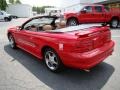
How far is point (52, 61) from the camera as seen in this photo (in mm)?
4531

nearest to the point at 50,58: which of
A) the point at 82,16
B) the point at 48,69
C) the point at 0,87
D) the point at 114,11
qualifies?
the point at 48,69

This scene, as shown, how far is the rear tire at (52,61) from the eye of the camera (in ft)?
14.0

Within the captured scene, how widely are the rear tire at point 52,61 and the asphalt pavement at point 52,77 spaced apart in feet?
0.47

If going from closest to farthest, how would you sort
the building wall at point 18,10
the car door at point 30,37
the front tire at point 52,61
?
the front tire at point 52,61, the car door at point 30,37, the building wall at point 18,10

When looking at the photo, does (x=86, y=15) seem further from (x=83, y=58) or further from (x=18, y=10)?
(x=18, y=10)

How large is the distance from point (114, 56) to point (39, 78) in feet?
9.40

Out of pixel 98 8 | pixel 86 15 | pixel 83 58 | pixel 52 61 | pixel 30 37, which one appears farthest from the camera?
pixel 98 8

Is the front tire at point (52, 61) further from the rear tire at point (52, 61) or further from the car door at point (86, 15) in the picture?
the car door at point (86, 15)

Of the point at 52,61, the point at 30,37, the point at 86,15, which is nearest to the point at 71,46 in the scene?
the point at 52,61

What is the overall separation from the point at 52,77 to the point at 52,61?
0.45 metres

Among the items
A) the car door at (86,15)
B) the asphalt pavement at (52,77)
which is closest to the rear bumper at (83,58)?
the asphalt pavement at (52,77)

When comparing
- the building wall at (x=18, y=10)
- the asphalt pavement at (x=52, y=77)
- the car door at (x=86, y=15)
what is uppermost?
the building wall at (x=18, y=10)

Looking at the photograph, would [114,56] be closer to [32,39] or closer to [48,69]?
[48,69]

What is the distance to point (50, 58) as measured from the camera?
458 cm
